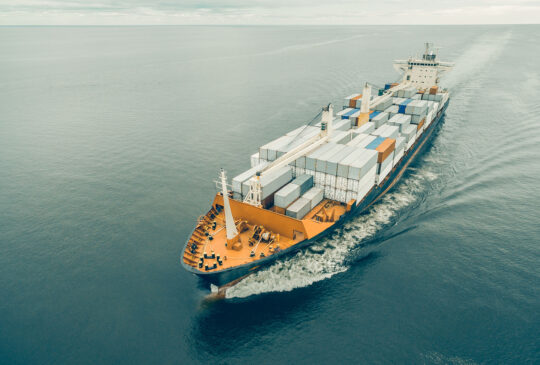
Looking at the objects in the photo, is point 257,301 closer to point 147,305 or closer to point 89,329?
point 147,305

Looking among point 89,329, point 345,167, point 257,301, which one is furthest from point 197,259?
point 345,167

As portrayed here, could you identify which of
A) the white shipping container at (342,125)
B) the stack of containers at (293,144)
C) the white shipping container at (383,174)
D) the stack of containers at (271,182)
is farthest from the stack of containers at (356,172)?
the white shipping container at (342,125)

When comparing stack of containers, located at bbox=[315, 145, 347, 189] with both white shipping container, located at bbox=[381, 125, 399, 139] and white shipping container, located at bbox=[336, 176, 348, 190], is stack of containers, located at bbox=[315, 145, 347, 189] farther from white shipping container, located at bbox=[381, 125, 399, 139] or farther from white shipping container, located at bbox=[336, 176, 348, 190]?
white shipping container, located at bbox=[381, 125, 399, 139]

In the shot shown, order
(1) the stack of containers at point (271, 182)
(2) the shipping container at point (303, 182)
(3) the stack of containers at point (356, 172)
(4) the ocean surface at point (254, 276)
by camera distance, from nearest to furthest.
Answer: (4) the ocean surface at point (254, 276), (1) the stack of containers at point (271, 182), (3) the stack of containers at point (356, 172), (2) the shipping container at point (303, 182)

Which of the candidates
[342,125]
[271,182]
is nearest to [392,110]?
[342,125]

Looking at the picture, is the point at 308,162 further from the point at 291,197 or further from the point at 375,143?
the point at 375,143

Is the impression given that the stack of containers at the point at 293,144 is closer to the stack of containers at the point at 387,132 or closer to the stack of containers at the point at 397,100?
the stack of containers at the point at 387,132
